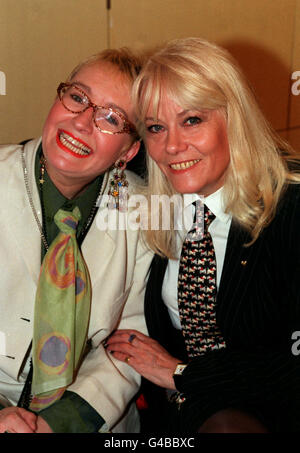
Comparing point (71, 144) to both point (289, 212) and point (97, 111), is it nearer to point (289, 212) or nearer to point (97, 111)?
point (97, 111)

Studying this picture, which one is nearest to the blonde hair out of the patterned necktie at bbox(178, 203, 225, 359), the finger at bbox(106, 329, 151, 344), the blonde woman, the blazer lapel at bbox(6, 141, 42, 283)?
the blonde woman

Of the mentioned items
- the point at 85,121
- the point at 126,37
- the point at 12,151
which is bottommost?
the point at 12,151

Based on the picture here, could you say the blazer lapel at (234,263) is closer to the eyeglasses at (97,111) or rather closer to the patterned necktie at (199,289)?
the patterned necktie at (199,289)

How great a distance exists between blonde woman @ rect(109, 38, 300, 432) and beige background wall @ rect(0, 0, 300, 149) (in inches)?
42.0

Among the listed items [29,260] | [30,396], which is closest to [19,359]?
[30,396]

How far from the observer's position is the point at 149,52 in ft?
5.78

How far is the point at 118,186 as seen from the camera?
6.08ft

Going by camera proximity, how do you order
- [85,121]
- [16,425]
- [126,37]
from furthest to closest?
[126,37]
[85,121]
[16,425]

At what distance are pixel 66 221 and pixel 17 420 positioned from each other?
0.60 meters

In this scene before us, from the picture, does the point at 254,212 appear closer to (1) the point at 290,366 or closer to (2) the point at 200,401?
(1) the point at 290,366

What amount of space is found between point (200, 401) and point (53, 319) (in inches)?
19.7

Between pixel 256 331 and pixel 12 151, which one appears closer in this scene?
pixel 256 331

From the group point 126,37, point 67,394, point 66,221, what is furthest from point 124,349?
point 126,37

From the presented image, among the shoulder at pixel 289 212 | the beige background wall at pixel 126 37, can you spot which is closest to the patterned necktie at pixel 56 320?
the shoulder at pixel 289 212
